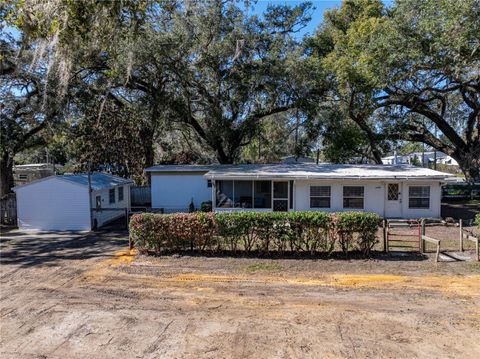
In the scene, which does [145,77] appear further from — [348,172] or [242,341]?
[242,341]

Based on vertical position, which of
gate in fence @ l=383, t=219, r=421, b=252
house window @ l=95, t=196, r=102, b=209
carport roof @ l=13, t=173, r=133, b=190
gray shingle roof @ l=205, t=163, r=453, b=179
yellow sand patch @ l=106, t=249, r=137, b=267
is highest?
gray shingle roof @ l=205, t=163, r=453, b=179

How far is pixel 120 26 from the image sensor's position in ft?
27.3

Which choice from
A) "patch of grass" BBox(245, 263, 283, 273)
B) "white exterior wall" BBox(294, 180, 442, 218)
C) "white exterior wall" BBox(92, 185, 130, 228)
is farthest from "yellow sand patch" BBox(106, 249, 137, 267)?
"white exterior wall" BBox(294, 180, 442, 218)

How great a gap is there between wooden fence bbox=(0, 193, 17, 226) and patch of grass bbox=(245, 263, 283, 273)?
14628 mm

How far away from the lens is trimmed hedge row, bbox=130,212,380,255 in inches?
416

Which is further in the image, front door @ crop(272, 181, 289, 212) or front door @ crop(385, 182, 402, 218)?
front door @ crop(272, 181, 289, 212)

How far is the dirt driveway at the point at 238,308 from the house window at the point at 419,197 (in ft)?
27.2

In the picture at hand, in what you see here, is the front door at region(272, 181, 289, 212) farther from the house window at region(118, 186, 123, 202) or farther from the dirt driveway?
the house window at region(118, 186, 123, 202)

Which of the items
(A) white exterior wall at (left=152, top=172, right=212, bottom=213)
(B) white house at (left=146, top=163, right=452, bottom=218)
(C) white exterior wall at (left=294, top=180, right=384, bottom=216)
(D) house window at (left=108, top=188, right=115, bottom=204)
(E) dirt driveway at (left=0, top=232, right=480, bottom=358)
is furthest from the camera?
(A) white exterior wall at (left=152, top=172, right=212, bottom=213)

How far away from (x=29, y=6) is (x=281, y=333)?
764 cm

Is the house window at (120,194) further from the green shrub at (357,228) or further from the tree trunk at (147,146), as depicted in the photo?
the green shrub at (357,228)

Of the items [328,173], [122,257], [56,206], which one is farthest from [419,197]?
[56,206]

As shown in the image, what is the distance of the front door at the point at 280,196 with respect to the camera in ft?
60.3

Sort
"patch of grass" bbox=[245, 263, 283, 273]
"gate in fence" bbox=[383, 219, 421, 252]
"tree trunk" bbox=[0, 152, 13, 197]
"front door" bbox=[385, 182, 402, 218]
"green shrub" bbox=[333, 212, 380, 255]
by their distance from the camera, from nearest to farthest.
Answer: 1. "patch of grass" bbox=[245, 263, 283, 273]
2. "green shrub" bbox=[333, 212, 380, 255]
3. "gate in fence" bbox=[383, 219, 421, 252]
4. "front door" bbox=[385, 182, 402, 218]
5. "tree trunk" bbox=[0, 152, 13, 197]
